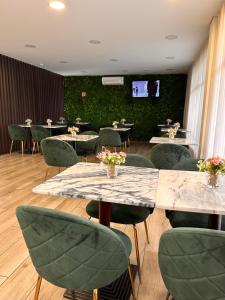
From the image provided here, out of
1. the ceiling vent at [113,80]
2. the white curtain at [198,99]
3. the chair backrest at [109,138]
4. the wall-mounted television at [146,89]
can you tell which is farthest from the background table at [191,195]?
the ceiling vent at [113,80]

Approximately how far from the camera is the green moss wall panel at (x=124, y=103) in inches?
376

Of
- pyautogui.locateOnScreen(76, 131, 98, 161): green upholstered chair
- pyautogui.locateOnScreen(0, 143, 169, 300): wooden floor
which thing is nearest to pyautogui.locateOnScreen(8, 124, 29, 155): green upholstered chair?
pyautogui.locateOnScreen(0, 143, 169, 300): wooden floor

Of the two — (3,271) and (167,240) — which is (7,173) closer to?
(3,271)

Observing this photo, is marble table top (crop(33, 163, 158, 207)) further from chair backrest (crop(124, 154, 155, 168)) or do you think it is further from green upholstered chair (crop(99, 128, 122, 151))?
green upholstered chair (crop(99, 128, 122, 151))

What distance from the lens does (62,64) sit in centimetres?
766

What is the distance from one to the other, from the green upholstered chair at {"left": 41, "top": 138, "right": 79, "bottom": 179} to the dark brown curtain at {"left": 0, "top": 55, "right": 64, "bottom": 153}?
12.2 ft

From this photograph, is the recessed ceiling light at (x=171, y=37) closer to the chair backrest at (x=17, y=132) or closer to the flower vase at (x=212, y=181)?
the flower vase at (x=212, y=181)

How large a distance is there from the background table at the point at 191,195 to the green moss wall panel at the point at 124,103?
8.11 meters

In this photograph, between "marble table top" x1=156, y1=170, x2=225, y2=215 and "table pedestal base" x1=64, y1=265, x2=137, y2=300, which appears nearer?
"marble table top" x1=156, y1=170, x2=225, y2=215

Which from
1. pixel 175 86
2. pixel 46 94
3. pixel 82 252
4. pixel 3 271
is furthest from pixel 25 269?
pixel 175 86

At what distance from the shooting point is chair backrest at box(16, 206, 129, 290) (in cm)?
95

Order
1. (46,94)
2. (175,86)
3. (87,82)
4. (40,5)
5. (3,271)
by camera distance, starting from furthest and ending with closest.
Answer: (87,82) < (175,86) < (46,94) < (40,5) < (3,271)

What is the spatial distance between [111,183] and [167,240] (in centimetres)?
76

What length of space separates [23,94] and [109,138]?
10.9 ft
